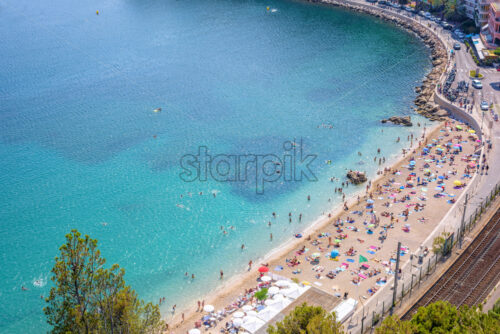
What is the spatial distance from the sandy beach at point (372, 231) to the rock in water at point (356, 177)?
1734 millimetres

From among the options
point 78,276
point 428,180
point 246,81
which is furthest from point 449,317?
point 246,81

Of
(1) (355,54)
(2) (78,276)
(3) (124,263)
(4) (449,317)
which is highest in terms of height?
(1) (355,54)

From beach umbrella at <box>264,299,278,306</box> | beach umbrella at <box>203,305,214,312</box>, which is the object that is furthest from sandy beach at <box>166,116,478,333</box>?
beach umbrella at <box>264,299,278,306</box>

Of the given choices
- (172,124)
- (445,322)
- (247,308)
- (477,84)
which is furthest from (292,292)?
(477,84)

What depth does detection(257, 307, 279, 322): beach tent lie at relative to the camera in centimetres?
4700

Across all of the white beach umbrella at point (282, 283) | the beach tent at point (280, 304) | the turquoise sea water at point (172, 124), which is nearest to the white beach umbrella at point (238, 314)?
the beach tent at point (280, 304)

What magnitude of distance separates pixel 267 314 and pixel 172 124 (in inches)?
1891

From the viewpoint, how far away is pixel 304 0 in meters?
163

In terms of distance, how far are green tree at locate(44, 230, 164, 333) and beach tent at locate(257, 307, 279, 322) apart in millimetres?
12432

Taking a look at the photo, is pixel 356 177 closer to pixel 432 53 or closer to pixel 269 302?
pixel 269 302

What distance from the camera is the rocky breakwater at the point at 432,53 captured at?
291ft

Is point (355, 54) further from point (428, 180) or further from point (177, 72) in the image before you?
point (428, 180)

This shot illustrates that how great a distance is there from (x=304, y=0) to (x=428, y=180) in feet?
353

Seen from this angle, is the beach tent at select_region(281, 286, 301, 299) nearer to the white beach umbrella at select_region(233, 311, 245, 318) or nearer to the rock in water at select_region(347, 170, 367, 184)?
the white beach umbrella at select_region(233, 311, 245, 318)
